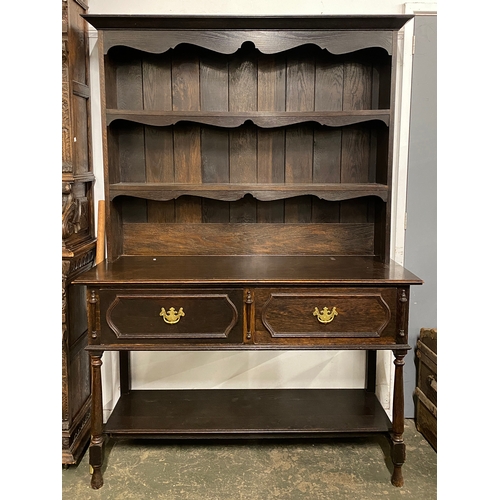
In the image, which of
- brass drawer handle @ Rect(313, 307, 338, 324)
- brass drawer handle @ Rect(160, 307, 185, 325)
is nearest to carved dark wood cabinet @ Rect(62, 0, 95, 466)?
brass drawer handle @ Rect(160, 307, 185, 325)

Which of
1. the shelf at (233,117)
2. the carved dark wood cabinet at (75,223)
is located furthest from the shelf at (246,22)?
the shelf at (233,117)

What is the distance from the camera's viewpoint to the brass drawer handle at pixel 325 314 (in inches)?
78.7

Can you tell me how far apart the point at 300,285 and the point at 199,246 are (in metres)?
0.68

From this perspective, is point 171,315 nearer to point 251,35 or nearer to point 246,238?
point 246,238

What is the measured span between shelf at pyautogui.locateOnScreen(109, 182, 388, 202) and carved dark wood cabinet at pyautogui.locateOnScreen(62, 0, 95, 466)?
0.21 meters

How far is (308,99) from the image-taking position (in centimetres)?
240

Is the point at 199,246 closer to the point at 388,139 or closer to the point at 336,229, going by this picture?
the point at 336,229

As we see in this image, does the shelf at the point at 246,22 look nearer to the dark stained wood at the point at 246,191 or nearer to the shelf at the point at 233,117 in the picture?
the shelf at the point at 233,117

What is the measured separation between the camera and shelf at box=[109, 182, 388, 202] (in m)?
2.21

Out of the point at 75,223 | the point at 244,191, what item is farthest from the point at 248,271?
the point at 75,223

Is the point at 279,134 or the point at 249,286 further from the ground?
the point at 279,134

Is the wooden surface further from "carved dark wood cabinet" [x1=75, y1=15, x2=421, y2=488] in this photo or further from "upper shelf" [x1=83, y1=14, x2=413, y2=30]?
"upper shelf" [x1=83, y1=14, x2=413, y2=30]

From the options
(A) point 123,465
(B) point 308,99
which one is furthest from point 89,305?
(B) point 308,99

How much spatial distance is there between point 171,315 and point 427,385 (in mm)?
1356
